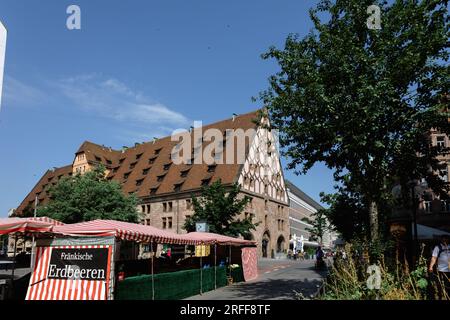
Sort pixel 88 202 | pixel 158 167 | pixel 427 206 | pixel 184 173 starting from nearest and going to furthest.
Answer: pixel 88 202 < pixel 427 206 < pixel 184 173 < pixel 158 167

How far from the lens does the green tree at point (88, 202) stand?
109 feet

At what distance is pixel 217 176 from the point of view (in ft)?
147

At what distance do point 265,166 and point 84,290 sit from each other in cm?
3940

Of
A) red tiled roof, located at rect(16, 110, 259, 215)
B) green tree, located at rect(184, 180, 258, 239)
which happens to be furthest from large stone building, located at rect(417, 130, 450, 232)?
green tree, located at rect(184, 180, 258, 239)

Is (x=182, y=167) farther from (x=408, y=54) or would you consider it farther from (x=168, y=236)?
(x=408, y=54)

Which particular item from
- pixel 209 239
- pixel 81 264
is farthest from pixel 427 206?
pixel 81 264

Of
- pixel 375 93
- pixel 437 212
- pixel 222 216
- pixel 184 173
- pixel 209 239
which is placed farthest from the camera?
pixel 184 173

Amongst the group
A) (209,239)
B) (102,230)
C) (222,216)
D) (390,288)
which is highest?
(222,216)

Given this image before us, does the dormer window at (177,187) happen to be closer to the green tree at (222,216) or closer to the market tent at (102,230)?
the green tree at (222,216)

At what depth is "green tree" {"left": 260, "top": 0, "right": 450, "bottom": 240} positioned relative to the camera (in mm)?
10078

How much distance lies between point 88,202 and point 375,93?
29.1 m

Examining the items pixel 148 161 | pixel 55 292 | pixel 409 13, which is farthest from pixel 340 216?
pixel 148 161

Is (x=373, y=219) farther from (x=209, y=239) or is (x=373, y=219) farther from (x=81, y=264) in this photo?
(x=81, y=264)

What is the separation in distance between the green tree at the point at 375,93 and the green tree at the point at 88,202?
2508cm
